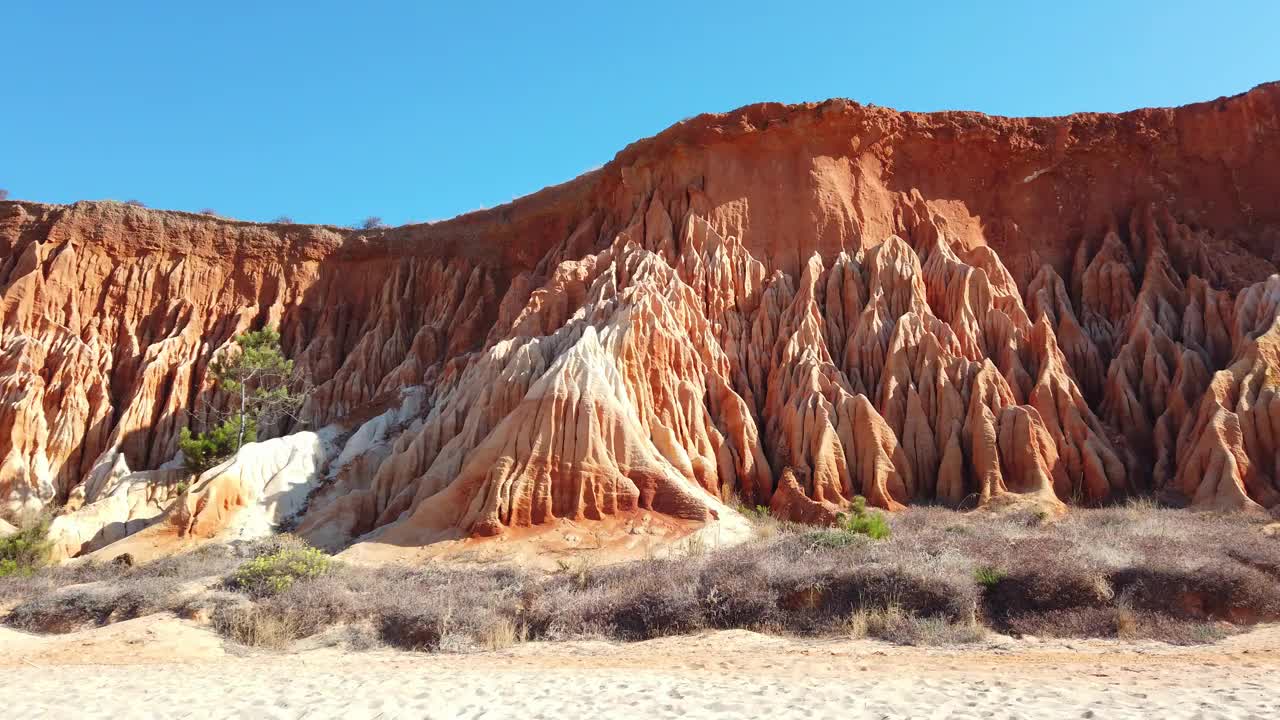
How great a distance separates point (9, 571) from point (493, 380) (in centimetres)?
1214

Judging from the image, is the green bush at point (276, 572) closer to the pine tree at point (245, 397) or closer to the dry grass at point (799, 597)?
the dry grass at point (799, 597)

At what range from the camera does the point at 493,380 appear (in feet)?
78.3

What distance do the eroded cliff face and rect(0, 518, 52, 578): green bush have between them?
69.5 inches

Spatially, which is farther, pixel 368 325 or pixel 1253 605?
pixel 368 325

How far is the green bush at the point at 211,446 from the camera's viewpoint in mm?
28859

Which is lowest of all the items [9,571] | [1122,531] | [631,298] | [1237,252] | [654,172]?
[9,571]

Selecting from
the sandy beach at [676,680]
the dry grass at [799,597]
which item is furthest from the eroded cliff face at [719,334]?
the sandy beach at [676,680]

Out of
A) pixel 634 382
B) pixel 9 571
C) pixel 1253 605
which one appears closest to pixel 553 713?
pixel 1253 605

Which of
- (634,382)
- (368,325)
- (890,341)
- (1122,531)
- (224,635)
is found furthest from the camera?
(368,325)

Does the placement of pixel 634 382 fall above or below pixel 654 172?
below

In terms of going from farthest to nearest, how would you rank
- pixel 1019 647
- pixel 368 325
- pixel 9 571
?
pixel 368 325 → pixel 9 571 → pixel 1019 647

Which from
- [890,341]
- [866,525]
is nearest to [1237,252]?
[890,341]

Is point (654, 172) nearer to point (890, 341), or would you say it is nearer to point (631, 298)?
point (631, 298)

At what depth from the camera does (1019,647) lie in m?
10.3
